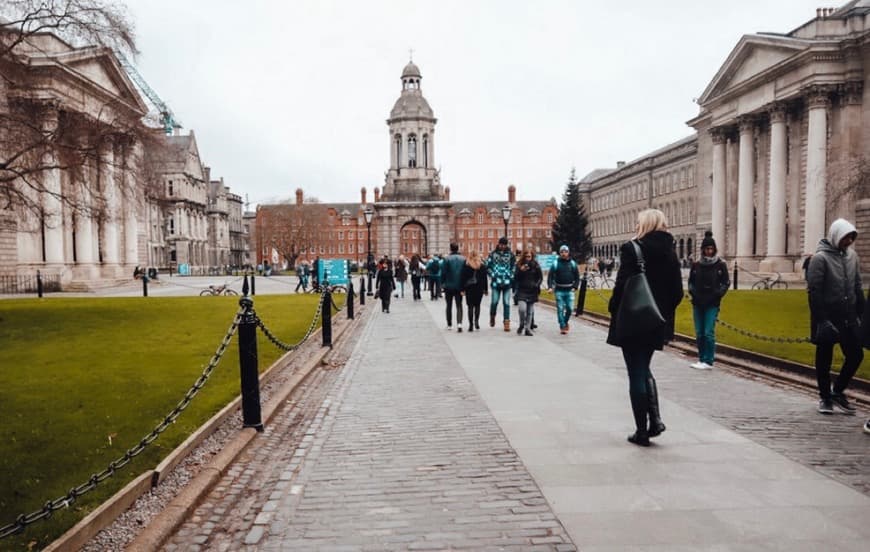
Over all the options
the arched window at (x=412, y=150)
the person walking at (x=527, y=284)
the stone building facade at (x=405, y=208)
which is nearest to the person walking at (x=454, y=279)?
the person walking at (x=527, y=284)

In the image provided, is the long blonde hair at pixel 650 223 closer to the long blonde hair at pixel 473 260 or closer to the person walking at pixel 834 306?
the person walking at pixel 834 306

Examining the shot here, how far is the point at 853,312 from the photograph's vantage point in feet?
22.5

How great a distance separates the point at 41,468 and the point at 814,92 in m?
40.6

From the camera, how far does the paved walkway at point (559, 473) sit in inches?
151

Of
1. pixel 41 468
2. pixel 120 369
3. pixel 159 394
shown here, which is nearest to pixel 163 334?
pixel 120 369

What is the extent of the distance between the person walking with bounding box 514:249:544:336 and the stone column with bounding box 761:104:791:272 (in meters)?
31.0

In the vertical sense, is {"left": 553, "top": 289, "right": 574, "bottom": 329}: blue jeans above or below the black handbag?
below

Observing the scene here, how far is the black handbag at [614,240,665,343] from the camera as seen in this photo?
5.37 metres

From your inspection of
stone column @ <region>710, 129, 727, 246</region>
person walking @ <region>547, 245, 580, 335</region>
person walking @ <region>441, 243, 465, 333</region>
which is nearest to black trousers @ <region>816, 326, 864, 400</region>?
person walking @ <region>547, 245, 580, 335</region>

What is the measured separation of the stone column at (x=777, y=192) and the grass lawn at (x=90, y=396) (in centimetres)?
3293

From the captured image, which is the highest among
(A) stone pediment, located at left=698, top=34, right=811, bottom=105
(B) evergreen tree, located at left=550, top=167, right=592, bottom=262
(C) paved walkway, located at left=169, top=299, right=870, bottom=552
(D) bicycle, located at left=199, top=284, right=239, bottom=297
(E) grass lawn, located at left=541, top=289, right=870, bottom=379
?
(A) stone pediment, located at left=698, top=34, right=811, bottom=105

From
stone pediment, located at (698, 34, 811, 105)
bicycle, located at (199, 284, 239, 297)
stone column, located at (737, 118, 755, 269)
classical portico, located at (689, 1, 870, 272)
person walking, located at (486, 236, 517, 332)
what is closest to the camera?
person walking, located at (486, 236, 517, 332)

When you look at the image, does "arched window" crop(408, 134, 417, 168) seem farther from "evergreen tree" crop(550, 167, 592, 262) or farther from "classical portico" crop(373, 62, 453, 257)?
"evergreen tree" crop(550, 167, 592, 262)

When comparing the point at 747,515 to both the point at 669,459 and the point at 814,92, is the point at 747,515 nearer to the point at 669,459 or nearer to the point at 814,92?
the point at 669,459
